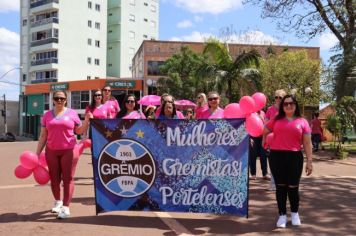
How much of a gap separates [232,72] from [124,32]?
55.8 meters

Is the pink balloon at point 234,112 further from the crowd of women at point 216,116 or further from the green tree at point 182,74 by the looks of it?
the green tree at point 182,74

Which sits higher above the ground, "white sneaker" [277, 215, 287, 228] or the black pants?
the black pants

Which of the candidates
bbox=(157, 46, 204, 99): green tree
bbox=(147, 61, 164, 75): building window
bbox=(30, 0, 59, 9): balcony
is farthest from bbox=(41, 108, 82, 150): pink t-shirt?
bbox=(30, 0, 59, 9): balcony

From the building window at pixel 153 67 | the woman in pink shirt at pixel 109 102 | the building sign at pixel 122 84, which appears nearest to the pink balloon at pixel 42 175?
the woman in pink shirt at pixel 109 102

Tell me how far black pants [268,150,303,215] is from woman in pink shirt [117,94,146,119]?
2.68 m

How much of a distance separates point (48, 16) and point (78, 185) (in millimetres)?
62247

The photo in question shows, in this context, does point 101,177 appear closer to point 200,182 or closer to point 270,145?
point 200,182

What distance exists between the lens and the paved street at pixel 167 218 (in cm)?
611

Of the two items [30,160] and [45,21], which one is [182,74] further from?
[45,21]

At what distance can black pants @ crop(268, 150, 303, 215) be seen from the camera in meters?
6.23

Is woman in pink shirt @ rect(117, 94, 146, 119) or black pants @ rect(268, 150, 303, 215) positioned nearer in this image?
black pants @ rect(268, 150, 303, 215)

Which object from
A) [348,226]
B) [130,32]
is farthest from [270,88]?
[130,32]

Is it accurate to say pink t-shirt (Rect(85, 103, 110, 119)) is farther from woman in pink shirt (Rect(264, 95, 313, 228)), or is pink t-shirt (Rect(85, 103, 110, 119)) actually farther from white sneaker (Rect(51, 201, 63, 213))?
woman in pink shirt (Rect(264, 95, 313, 228))

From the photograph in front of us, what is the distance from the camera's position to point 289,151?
245 inches
